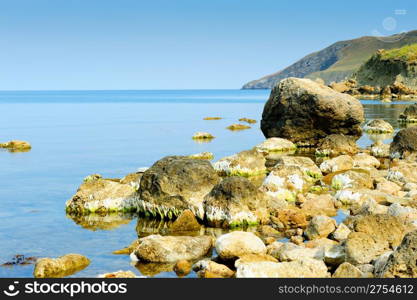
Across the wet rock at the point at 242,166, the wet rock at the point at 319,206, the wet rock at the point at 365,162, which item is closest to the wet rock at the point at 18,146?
the wet rock at the point at 242,166

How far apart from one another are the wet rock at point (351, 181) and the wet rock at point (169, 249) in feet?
30.8

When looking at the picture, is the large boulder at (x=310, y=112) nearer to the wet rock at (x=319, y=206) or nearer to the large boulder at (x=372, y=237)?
the wet rock at (x=319, y=206)

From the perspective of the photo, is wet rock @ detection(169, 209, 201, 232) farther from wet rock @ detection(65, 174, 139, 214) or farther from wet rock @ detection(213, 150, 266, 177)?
wet rock @ detection(213, 150, 266, 177)

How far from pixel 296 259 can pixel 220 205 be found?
5462 mm

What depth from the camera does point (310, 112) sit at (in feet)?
130

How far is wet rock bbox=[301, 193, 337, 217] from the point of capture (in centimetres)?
1934

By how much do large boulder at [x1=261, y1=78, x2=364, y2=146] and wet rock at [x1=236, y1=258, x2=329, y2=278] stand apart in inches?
1097

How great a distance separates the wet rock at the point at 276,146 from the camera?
38.2m

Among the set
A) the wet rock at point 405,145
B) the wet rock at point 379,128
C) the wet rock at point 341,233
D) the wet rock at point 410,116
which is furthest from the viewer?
the wet rock at point 410,116

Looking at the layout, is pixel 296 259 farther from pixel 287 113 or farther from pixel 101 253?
pixel 287 113

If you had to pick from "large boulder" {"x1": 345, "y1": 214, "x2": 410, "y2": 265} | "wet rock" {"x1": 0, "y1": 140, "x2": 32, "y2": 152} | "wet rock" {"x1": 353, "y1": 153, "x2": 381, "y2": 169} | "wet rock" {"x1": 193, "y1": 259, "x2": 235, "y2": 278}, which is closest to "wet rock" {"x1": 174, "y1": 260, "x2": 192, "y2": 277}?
"wet rock" {"x1": 193, "y1": 259, "x2": 235, "y2": 278}

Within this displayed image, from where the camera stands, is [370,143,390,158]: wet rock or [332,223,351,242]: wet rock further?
[370,143,390,158]: wet rock

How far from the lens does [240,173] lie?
28516 mm

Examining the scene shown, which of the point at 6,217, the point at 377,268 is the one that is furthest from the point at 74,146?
the point at 377,268
